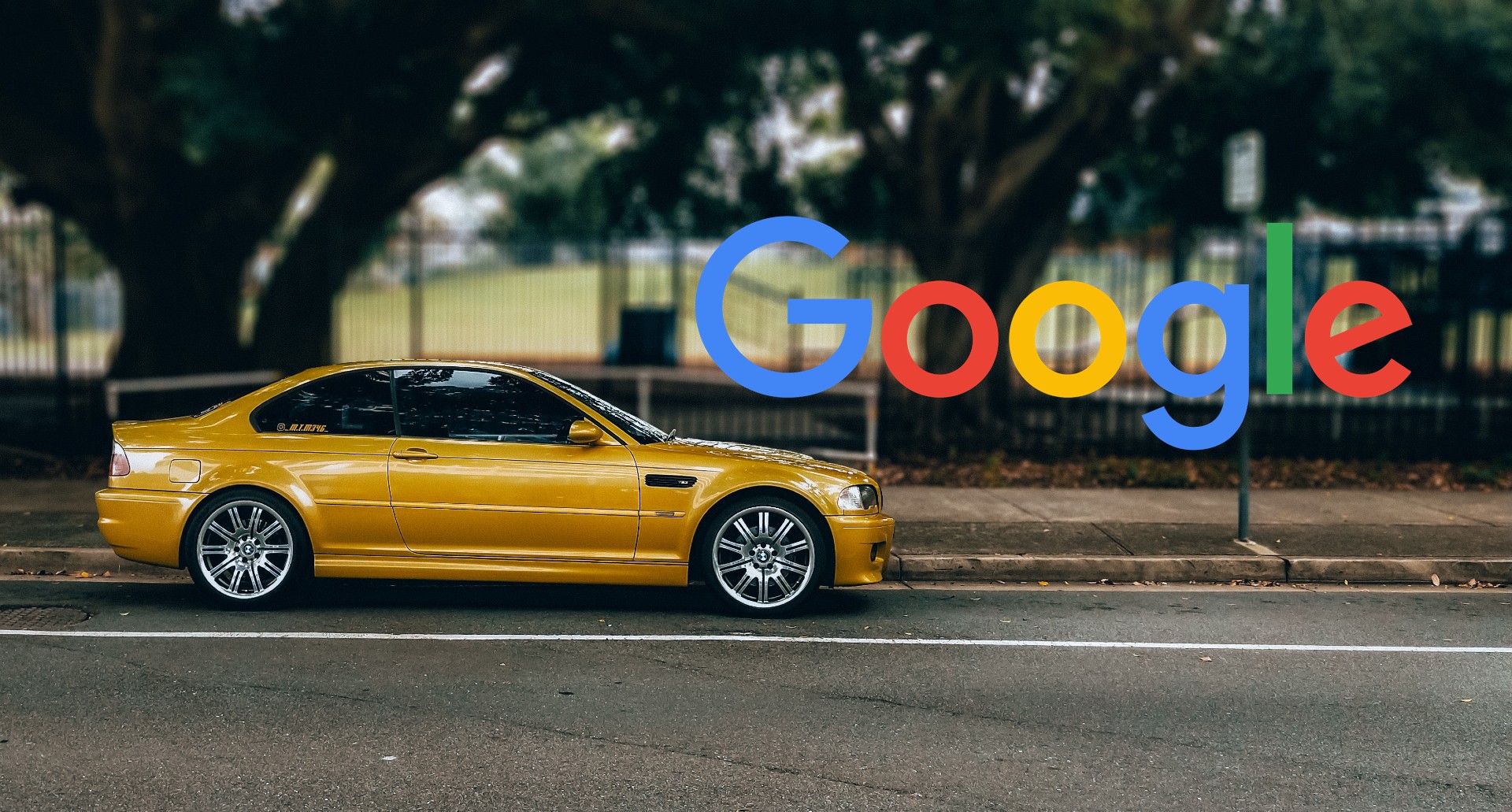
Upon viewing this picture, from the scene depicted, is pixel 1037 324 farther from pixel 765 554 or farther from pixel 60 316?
pixel 60 316

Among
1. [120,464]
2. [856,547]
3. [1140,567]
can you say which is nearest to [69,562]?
[120,464]

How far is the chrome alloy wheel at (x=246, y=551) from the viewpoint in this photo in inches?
299

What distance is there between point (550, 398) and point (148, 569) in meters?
3.11

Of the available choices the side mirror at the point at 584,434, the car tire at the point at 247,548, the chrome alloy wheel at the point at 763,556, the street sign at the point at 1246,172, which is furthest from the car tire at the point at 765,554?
the street sign at the point at 1246,172

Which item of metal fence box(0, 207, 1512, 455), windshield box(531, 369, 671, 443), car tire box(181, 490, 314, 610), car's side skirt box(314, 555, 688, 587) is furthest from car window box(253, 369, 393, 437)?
metal fence box(0, 207, 1512, 455)

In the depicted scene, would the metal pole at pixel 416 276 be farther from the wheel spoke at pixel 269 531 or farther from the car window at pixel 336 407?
the wheel spoke at pixel 269 531

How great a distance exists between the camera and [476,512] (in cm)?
755

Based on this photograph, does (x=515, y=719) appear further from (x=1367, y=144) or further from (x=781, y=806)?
(x=1367, y=144)

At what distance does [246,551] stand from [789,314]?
17.7ft

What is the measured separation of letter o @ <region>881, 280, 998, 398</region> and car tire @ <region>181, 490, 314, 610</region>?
5.66 meters

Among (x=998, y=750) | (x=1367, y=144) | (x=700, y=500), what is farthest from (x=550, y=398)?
(x=1367, y=144)

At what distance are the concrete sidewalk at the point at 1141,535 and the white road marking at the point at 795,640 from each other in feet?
6.04

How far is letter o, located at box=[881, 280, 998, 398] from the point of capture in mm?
11766

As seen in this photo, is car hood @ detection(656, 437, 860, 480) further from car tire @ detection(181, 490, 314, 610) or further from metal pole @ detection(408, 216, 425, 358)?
metal pole @ detection(408, 216, 425, 358)
